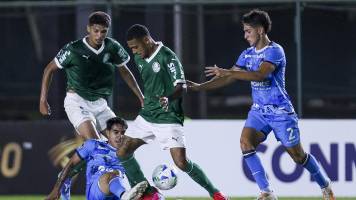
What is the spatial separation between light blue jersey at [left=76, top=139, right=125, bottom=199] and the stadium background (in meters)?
2.84

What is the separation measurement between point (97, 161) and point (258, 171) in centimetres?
164

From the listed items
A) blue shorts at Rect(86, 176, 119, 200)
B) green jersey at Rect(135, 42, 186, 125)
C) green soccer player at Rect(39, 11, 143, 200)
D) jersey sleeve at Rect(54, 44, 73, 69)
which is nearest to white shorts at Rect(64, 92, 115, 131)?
green soccer player at Rect(39, 11, 143, 200)

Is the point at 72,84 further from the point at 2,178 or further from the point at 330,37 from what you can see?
the point at 330,37

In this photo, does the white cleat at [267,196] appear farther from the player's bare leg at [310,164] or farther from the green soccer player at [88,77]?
the green soccer player at [88,77]

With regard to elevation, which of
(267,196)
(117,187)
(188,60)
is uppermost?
(117,187)

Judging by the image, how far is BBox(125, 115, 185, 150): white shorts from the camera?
1127cm

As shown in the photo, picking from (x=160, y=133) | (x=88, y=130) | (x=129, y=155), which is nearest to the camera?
(x=160, y=133)

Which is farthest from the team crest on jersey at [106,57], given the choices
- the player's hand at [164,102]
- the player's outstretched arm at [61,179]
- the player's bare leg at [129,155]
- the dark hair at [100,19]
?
the player's hand at [164,102]

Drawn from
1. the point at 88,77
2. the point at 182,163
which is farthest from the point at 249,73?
the point at 88,77

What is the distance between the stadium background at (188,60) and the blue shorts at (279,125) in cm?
281

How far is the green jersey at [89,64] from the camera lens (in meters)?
12.0

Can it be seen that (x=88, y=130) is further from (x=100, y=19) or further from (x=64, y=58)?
(x=100, y=19)

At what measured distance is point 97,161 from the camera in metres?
11.1

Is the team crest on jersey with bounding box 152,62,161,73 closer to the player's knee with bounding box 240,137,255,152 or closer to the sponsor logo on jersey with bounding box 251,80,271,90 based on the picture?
the sponsor logo on jersey with bounding box 251,80,271,90
